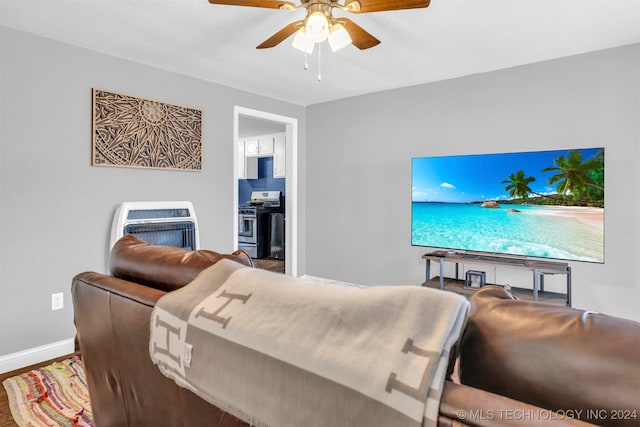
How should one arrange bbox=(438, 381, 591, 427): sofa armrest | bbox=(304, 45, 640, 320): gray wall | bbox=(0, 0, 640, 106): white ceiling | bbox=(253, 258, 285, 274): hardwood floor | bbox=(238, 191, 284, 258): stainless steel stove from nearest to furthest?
bbox=(438, 381, 591, 427): sofa armrest < bbox=(0, 0, 640, 106): white ceiling < bbox=(304, 45, 640, 320): gray wall < bbox=(253, 258, 285, 274): hardwood floor < bbox=(238, 191, 284, 258): stainless steel stove

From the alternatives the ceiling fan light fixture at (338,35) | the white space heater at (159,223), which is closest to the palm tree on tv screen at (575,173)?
the ceiling fan light fixture at (338,35)

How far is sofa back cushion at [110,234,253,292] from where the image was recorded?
1.21m

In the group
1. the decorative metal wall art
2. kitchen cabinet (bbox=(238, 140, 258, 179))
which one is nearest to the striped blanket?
the decorative metal wall art

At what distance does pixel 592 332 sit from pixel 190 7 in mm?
2603

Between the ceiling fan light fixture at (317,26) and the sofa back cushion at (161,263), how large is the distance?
1.32 metres

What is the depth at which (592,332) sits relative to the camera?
65cm

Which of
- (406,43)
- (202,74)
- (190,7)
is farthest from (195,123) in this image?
(406,43)

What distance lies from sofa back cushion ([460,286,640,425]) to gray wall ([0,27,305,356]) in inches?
121

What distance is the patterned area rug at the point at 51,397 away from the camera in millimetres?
1959

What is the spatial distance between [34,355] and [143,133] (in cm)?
194

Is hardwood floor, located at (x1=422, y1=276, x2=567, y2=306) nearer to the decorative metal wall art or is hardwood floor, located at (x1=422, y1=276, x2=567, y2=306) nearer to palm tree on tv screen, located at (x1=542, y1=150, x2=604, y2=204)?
palm tree on tv screen, located at (x1=542, y1=150, x2=604, y2=204)

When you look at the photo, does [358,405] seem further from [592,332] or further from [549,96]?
[549,96]

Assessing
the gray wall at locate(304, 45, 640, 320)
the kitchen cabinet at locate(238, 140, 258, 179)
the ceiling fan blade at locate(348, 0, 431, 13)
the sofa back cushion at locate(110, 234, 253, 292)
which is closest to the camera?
the sofa back cushion at locate(110, 234, 253, 292)

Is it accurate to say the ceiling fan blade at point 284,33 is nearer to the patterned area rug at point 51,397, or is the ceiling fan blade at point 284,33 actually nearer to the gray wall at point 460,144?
the gray wall at point 460,144
